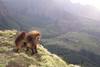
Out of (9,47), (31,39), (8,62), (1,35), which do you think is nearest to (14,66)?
(8,62)

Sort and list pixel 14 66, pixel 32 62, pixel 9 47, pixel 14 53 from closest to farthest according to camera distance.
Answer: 1. pixel 14 66
2. pixel 32 62
3. pixel 14 53
4. pixel 9 47

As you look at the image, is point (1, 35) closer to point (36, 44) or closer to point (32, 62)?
point (36, 44)

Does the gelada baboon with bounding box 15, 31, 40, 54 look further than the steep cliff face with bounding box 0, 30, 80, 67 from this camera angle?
Yes

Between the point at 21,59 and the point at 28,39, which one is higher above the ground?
the point at 28,39

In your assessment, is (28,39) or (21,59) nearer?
(21,59)

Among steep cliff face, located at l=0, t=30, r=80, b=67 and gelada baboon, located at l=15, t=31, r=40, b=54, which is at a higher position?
gelada baboon, located at l=15, t=31, r=40, b=54

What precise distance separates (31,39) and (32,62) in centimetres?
242

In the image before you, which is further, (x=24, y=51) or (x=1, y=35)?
(x=1, y=35)

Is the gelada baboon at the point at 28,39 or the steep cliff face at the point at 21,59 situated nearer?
the steep cliff face at the point at 21,59

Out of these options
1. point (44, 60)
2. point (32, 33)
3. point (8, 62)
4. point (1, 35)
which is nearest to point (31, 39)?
point (32, 33)

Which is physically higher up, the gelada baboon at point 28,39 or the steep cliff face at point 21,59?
the gelada baboon at point 28,39

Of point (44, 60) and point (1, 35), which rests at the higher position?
point (1, 35)

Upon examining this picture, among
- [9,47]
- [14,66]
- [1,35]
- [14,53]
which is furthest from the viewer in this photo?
[1,35]

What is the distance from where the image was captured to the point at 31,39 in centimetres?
2355
